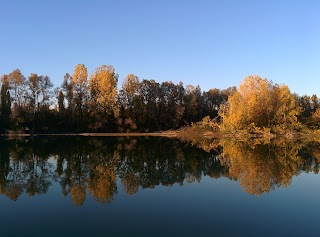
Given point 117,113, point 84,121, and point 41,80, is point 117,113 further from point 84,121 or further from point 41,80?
point 41,80

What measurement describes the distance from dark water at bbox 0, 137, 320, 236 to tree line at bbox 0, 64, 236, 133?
41207 mm

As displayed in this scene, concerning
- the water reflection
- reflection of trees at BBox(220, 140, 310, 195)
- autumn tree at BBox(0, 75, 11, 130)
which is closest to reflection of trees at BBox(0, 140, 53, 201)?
the water reflection

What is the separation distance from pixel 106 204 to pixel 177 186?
385cm

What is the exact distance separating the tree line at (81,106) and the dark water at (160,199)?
41207 mm

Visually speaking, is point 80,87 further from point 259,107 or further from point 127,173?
point 127,173

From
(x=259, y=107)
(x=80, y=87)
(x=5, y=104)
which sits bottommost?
(x=259, y=107)

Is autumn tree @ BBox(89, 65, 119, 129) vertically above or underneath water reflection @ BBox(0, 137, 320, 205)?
above

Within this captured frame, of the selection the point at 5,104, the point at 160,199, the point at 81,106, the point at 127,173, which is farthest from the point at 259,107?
the point at 160,199

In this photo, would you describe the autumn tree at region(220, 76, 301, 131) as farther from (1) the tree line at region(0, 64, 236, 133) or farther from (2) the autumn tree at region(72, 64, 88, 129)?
(2) the autumn tree at region(72, 64, 88, 129)

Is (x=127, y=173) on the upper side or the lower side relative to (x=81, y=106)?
lower

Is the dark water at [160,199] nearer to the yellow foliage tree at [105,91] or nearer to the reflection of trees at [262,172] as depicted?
the reflection of trees at [262,172]

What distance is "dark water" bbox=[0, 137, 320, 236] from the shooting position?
783 cm

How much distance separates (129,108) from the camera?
6494 centimetres

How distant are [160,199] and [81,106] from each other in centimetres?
5389
